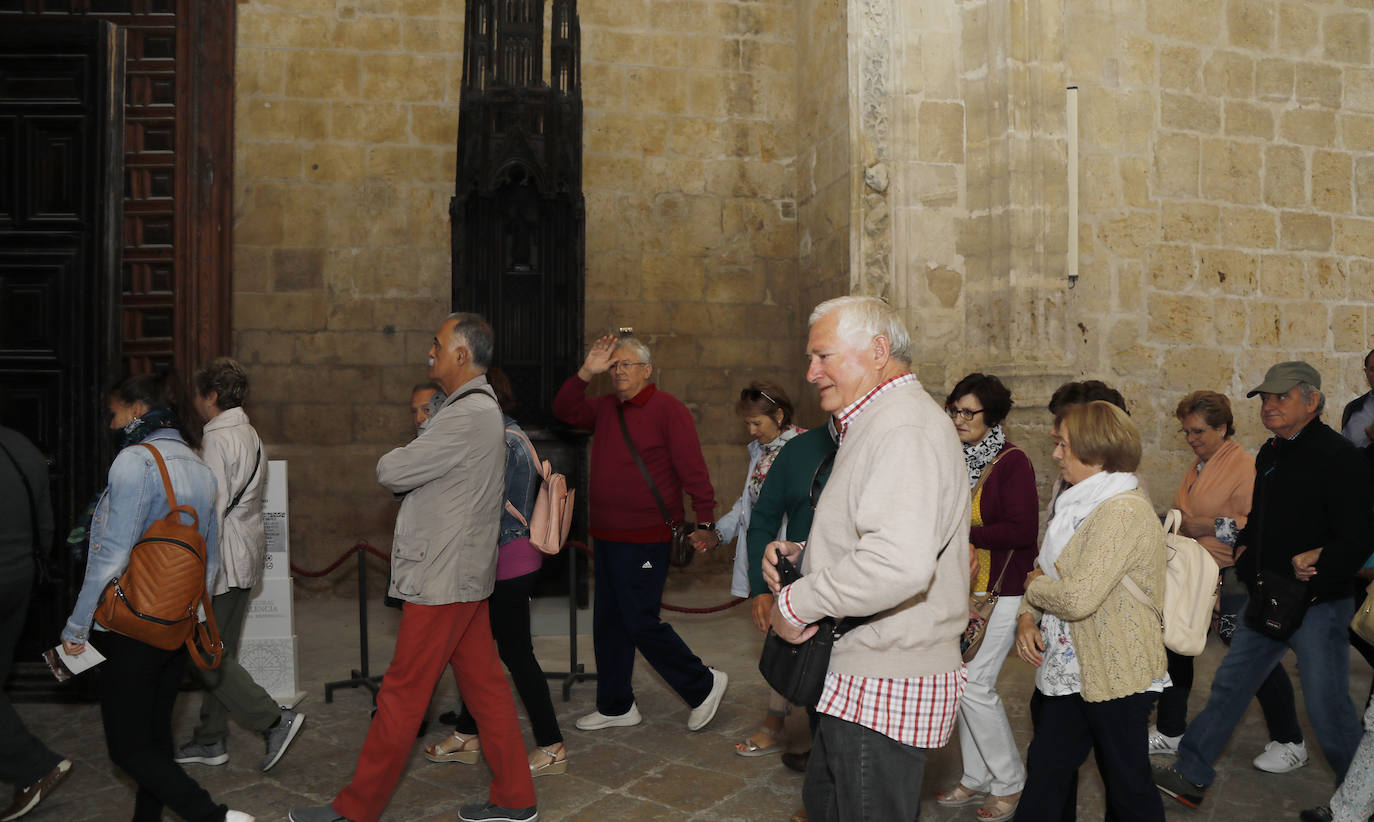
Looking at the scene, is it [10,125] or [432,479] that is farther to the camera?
[10,125]

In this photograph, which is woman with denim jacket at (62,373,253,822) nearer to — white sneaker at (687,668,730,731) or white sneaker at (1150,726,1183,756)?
white sneaker at (687,668,730,731)

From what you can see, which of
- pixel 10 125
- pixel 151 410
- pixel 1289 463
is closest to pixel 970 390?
pixel 1289 463

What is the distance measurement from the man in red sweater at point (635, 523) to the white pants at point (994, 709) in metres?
1.22

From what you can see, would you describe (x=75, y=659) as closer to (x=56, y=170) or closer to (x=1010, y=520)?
(x=1010, y=520)

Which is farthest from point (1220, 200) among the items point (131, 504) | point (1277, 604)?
point (131, 504)

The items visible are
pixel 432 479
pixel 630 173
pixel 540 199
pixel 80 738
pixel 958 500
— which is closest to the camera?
pixel 958 500

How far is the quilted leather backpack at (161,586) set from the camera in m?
2.91

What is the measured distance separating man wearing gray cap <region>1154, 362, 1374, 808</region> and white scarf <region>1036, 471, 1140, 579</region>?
1.14 m

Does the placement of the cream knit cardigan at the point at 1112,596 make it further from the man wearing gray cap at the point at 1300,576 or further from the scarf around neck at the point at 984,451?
the man wearing gray cap at the point at 1300,576

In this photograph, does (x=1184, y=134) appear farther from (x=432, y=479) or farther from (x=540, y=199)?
(x=432, y=479)

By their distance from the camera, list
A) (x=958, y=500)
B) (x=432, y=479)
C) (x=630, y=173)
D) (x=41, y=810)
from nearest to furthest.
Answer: (x=958, y=500) → (x=432, y=479) → (x=41, y=810) → (x=630, y=173)

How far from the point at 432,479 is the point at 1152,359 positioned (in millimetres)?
5617

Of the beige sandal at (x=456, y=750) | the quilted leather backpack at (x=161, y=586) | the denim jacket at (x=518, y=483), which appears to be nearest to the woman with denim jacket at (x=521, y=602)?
the denim jacket at (x=518, y=483)

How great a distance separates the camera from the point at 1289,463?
141 inches
